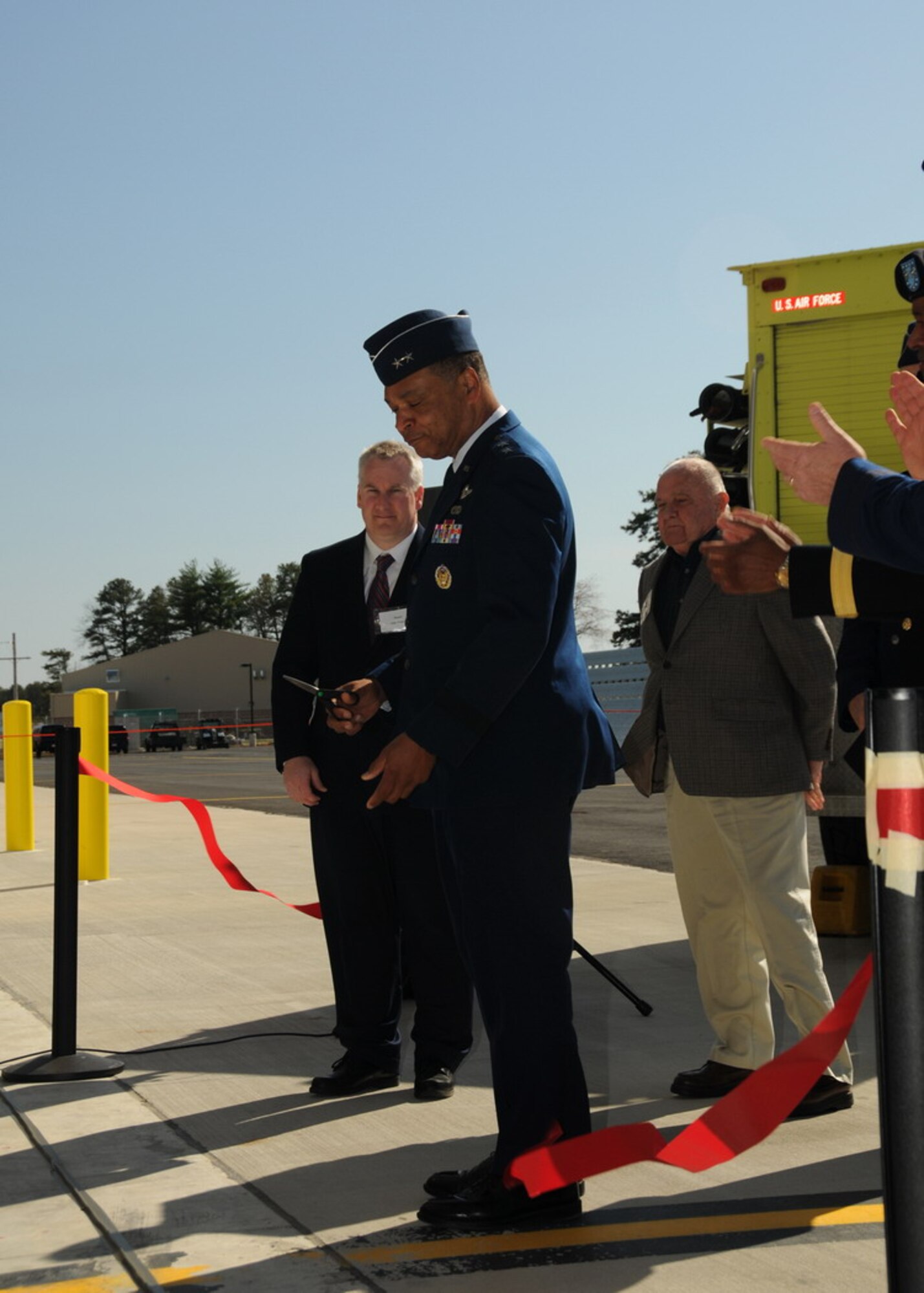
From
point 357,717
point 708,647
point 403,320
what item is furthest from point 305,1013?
point 403,320

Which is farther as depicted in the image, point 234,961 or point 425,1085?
point 234,961

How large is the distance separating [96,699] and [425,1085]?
6.66 metres

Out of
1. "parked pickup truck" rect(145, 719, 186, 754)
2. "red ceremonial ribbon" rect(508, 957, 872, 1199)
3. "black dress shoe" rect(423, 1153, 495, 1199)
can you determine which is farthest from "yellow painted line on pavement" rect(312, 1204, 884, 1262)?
"parked pickup truck" rect(145, 719, 186, 754)

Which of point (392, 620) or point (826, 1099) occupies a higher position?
point (392, 620)

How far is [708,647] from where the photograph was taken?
4.80m

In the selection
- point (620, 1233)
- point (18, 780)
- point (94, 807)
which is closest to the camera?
point (620, 1233)

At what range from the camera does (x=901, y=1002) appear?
6.47 ft

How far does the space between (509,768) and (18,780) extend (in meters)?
10.8

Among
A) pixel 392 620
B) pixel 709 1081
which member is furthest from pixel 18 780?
pixel 709 1081

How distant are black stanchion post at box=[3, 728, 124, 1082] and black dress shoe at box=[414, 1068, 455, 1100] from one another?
1.04m

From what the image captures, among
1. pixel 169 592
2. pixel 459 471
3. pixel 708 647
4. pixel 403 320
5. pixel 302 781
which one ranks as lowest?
pixel 302 781

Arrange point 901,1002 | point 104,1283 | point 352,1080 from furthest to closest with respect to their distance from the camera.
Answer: point 352,1080 → point 104,1283 → point 901,1002

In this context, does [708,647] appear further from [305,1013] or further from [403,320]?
[305,1013]

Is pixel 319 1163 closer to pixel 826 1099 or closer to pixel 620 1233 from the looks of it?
pixel 620 1233
